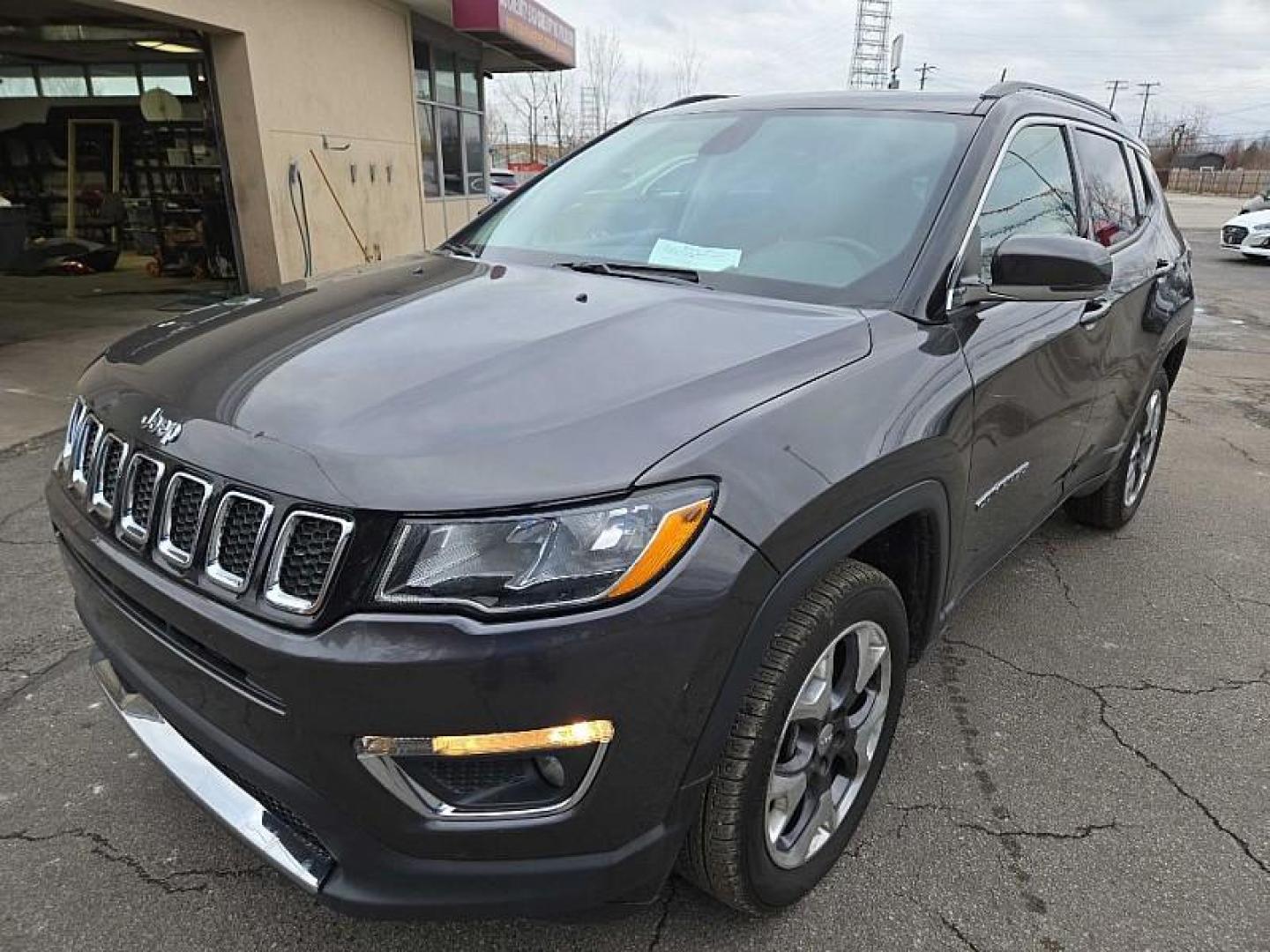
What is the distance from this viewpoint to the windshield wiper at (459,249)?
2.96 m

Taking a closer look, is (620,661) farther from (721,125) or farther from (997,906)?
(721,125)

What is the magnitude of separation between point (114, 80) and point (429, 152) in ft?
21.0

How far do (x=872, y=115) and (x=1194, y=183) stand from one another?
75.3m

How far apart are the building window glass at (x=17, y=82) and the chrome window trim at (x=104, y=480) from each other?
59.1 ft

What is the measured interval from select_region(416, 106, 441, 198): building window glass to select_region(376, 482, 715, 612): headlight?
12.9 m

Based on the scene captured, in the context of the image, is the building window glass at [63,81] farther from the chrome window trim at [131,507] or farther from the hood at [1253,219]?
the hood at [1253,219]

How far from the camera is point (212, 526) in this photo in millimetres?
1597

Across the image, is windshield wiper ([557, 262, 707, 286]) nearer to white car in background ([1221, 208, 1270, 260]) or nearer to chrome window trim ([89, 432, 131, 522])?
chrome window trim ([89, 432, 131, 522])

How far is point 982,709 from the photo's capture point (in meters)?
2.89

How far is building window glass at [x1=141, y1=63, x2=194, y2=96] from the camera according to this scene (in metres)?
14.6

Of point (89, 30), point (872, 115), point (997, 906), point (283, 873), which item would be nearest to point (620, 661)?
point (283, 873)

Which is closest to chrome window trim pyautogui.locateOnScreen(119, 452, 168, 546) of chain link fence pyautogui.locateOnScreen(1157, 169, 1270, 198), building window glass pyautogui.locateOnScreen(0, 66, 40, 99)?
building window glass pyautogui.locateOnScreen(0, 66, 40, 99)

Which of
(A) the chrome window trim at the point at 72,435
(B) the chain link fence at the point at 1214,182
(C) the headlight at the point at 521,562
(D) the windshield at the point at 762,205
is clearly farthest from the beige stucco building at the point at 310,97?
(B) the chain link fence at the point at 1214,182

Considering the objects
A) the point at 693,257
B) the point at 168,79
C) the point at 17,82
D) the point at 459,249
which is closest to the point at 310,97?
the point at 168,79
